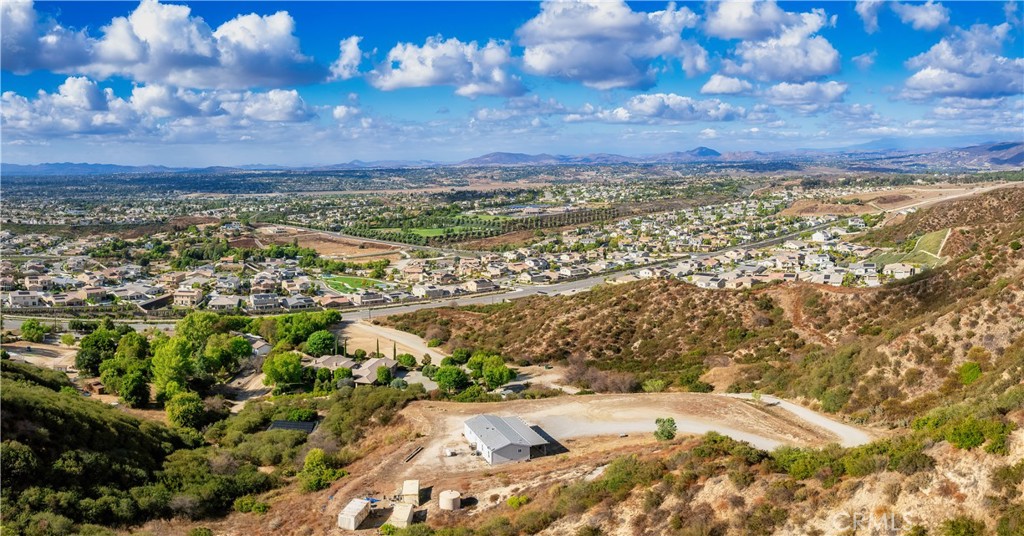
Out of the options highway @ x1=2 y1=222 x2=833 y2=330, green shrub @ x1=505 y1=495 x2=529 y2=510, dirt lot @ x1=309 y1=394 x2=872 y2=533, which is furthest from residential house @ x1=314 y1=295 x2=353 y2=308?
green shrub @ x1=505 y1=495 x2=529 y2=510

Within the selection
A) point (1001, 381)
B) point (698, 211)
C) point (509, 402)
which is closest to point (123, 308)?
point (509, 402)

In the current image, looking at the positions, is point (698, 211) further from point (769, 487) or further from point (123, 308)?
point (769, 487)

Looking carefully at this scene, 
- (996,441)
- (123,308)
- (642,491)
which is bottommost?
(123,308)

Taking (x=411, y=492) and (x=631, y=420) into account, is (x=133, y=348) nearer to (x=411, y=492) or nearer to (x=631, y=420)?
(x=411, y=492)

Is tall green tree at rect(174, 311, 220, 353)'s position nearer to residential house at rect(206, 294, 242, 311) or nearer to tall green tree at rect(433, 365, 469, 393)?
residential house at rect(206, 294, 242, 311)

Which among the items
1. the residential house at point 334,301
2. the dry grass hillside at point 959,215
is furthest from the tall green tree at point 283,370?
the dry grass hillside at point 959,215
